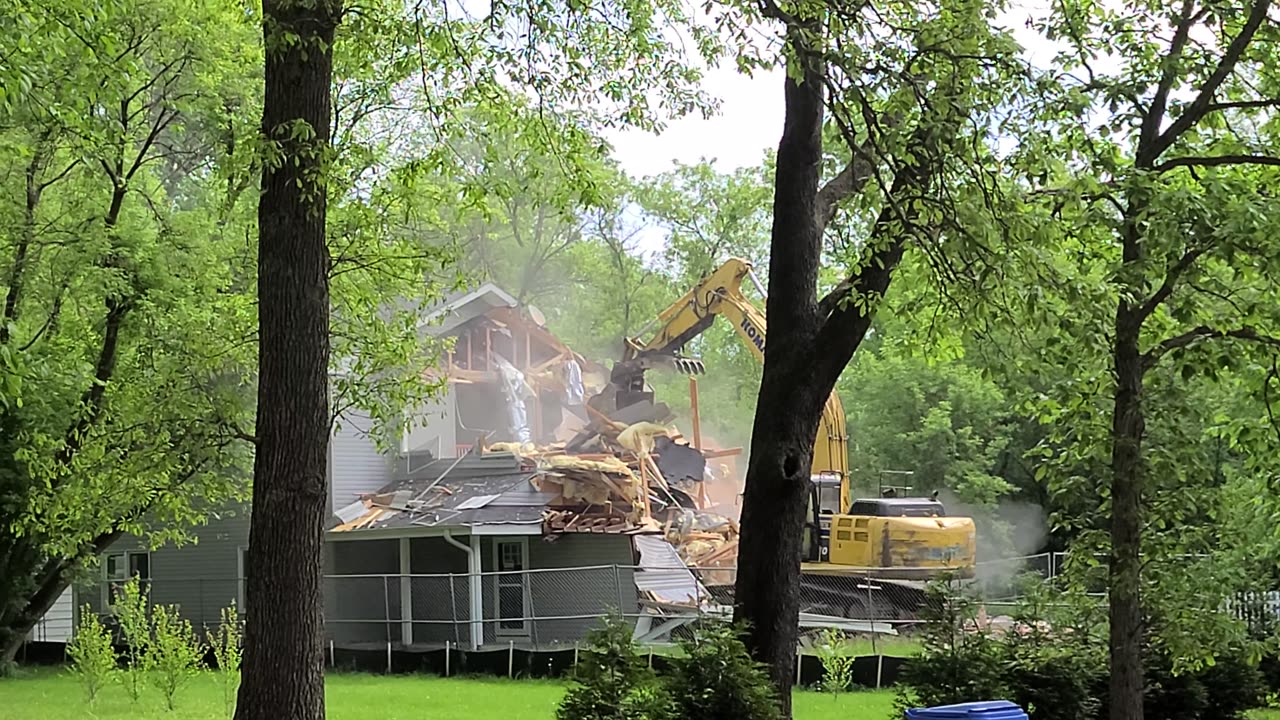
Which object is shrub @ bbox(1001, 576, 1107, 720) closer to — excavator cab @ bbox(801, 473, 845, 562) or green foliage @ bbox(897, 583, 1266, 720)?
green foliage @ bbox(897, 583, 1266, 720)

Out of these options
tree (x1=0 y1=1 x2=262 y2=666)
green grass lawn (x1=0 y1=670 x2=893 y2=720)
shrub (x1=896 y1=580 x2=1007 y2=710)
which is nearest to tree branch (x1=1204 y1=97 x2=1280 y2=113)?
shrub (x1=896 y1=580 x2=1007 y2=710)

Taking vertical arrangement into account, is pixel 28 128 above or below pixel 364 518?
above

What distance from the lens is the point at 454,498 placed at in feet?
82.2

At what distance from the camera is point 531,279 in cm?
5166

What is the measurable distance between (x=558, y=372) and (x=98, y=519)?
1882cm

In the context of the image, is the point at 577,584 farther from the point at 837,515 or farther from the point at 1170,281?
the point at 1170,281

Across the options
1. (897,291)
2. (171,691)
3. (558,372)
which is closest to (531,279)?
(558,372)

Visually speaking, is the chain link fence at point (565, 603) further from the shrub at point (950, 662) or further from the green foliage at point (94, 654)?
the shrub at point (950, 662)

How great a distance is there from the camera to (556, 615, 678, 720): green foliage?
8.38 metres

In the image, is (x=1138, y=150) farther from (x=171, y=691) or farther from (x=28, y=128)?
(x=171, y=691)

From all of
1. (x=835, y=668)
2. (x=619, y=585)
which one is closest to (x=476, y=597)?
(x=619, y=585)

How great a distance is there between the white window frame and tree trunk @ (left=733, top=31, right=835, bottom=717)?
44.2 feet

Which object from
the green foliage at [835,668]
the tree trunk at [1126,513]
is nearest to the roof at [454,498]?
the green foliage at [835,668]

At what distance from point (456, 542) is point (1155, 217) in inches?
684
